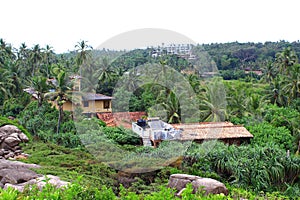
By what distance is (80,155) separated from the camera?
35.3 feet

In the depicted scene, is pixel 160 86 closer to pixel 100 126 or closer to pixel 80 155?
pixel 100 126

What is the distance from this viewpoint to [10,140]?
40.4 feet

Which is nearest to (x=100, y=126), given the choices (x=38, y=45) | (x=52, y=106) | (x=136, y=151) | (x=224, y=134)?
(x=136, y=151)

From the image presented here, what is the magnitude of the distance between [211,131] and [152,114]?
2.62 m

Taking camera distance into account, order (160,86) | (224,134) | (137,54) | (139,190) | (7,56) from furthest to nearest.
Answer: (7,56)
(160,86)
(224,134)
(137,54)
(139,190)

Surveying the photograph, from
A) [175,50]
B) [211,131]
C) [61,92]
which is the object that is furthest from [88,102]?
[211,131]

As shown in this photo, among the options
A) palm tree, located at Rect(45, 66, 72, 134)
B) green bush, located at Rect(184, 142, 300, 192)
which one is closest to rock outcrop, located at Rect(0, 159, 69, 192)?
green bush, located at Rect(184, 142, 300, 192)

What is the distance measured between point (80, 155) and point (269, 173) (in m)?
5.80

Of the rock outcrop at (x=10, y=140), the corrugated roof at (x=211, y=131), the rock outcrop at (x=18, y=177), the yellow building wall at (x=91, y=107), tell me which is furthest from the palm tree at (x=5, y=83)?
the rock outcrop at (x=18, y=177)

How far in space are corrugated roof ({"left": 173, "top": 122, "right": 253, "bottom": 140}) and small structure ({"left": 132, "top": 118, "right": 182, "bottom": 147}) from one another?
1.94ft

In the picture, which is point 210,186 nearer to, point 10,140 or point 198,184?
point 198,184

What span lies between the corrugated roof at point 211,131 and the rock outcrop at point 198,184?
3893 mm

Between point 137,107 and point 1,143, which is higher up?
point 137,107

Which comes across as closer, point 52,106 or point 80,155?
point 80,155
